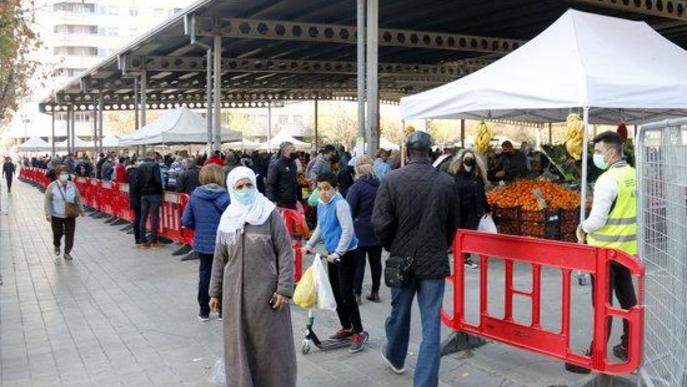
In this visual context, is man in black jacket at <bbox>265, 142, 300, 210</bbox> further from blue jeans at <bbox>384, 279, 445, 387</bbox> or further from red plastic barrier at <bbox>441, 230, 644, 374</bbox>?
blue jeans at <bbox>384, 279, 445, 387</bbox>

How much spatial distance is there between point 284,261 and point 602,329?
2.11 m

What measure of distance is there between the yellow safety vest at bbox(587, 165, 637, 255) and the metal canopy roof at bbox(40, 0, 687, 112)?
424 inches

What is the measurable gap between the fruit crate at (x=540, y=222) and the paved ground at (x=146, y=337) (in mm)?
876

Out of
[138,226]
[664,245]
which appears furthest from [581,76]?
[138,226]

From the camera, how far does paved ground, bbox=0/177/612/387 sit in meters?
5.43

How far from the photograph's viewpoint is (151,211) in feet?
42.5

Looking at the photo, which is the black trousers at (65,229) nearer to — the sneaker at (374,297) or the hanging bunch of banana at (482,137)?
the sneaker at (374,297)

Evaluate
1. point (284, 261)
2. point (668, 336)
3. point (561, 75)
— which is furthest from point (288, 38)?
point (668, 336)

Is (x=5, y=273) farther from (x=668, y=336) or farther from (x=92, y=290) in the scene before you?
(x=668, y=336)

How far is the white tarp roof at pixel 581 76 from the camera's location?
7527 mm

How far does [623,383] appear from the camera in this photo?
4562mm

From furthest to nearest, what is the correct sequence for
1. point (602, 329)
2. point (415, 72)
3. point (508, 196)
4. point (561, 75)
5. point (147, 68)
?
point (415, 72) → point (147, 68) → point (508, 196) → point (561, 75) → point (602, 329)

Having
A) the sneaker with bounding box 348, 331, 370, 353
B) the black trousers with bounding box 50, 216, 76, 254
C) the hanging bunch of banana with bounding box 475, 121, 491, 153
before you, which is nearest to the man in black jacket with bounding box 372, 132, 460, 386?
the sneaker with bounding box 348, 331, 370, 353

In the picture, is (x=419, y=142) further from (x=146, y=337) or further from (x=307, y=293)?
(x=146, y=337)
